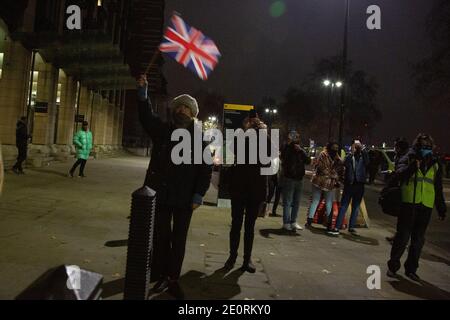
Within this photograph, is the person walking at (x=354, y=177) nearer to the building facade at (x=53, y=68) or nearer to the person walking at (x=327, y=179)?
the person walking at (x=327, y=179)

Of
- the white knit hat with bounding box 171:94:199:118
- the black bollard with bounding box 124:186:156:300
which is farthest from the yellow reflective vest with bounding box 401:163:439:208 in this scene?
the black bollard with bounding box 124:186:156:300

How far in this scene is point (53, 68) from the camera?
2042 centimetres

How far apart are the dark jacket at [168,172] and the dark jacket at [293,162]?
400 cm

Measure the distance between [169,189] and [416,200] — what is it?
11.2 ft

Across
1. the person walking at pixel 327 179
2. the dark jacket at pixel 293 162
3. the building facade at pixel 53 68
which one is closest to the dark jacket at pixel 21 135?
the building facade at pixel 53 68

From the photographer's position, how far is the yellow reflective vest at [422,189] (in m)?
5.54

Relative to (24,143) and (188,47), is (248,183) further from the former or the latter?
(24,143)

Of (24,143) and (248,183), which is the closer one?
(248,183)

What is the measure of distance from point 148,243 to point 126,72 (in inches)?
1106

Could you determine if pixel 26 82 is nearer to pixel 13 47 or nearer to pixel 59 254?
pixel 13 47

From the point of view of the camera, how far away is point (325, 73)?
2379 inches

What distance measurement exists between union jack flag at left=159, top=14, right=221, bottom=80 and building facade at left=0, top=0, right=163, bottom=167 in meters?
10.2

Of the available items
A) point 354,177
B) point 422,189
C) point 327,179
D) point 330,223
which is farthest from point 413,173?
point 330,223

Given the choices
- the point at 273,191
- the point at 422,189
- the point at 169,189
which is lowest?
the point at 273,191
